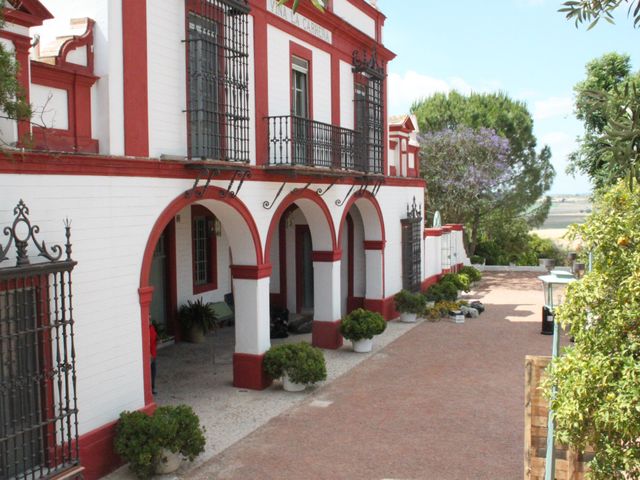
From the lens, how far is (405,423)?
34.9 ft

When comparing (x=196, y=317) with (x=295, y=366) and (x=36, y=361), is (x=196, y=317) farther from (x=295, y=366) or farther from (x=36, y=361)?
(x=36, y=361)

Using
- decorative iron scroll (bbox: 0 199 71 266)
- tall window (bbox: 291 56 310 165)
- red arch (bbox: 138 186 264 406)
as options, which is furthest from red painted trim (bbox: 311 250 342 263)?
decorative iron scroll (bbox: 0 199 71 266)

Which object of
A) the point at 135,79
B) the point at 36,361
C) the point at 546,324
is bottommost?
the point at 546,324

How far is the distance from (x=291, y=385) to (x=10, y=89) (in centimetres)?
754

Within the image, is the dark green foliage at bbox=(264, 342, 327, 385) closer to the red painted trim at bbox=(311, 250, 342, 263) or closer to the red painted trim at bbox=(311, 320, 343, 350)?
the red painted trim at bbox=(311, 320, 343, 350)

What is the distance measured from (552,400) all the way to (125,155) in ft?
20.5

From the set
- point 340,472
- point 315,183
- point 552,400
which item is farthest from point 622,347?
point 315,183

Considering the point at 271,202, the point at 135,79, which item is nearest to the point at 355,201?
the point at 271,202

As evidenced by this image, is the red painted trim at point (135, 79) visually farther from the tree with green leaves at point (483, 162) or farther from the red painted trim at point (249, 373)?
the tree with green leaves at point (483, 162)

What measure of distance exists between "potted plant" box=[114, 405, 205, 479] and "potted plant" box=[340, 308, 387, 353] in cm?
658

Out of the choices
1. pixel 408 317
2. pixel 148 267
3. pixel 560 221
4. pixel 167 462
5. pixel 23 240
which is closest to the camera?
pixel 23 240

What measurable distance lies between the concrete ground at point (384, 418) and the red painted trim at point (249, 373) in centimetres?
21

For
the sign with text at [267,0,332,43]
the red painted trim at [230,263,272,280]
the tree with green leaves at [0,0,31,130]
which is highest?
the sign with text at [267,0,332,43]

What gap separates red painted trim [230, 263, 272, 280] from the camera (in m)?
12.1
